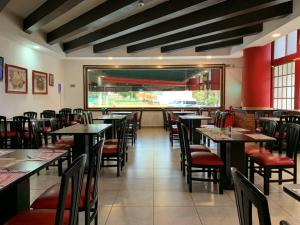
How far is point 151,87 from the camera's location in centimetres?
1273

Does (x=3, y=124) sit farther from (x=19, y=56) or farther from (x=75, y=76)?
(x=75, y=76)

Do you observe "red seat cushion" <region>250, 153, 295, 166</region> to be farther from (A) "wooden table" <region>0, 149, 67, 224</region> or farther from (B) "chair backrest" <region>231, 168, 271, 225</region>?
(A) "wooden table" <region>0, 149, 67, 224</region>

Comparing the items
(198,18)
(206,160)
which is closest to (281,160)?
(206,160)

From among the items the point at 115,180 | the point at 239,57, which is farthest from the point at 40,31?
the point at 239,57

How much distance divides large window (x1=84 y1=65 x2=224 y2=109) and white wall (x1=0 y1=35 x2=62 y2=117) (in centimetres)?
162

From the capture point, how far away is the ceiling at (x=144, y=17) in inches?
231

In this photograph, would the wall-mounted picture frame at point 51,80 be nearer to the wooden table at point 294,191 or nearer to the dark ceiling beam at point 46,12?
the dark ceiling beam at point 46,12

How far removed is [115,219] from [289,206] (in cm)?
206

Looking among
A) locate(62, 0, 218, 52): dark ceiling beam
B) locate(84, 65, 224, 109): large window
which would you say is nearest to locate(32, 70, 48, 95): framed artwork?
locate(62, 0, 218, 52): dark ceiling beam

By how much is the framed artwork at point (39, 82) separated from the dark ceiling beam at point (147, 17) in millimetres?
1707

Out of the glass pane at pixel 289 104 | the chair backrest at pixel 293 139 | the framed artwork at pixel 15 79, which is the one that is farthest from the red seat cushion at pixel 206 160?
the glass pane at pixel 289 104

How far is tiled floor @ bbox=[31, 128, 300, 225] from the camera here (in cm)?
316

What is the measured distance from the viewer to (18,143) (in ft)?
20.7

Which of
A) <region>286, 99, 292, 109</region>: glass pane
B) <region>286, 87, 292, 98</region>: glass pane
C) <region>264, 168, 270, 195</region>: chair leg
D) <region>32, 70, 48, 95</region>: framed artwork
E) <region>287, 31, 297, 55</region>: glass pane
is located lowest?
<region>264, 168, 270, 195</region>: chair leg
